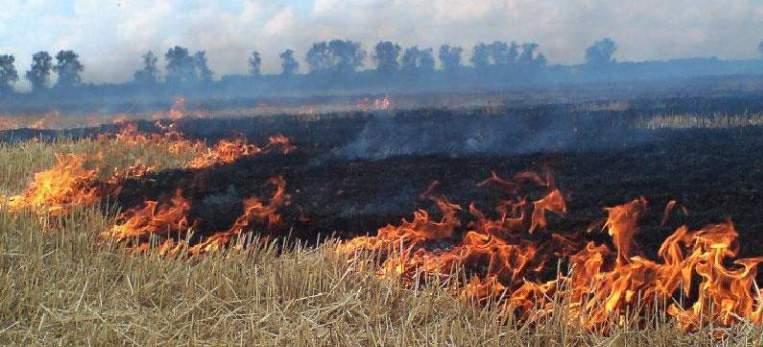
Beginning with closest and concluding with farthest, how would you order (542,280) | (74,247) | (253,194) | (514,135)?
(542,280) < (74,247) < (253,194) < (514,135)

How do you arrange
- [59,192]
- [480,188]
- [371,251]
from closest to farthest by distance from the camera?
[371,251] < [59,192] < [480,188]

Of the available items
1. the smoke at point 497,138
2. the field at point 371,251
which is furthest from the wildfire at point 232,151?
the smoke at point 497,138

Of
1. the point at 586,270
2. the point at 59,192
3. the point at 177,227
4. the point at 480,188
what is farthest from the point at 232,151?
the point at 586,270

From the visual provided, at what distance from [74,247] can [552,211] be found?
5.16 meters

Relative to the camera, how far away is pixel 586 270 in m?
6.08

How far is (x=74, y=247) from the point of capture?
24.9ft

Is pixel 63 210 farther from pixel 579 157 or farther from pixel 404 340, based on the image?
pixel 579 157

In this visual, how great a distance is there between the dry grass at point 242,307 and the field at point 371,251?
2 cm

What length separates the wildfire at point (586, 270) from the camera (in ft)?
17.5

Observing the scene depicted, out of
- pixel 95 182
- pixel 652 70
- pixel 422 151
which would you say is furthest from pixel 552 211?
pixel 652 70

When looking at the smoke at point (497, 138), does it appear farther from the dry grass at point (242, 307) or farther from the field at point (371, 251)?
the dry grass at point (242, 307)

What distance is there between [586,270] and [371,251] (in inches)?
76.3

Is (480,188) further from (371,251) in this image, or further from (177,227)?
(371,251)

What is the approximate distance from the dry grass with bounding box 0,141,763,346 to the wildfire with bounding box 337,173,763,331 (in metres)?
0.19
